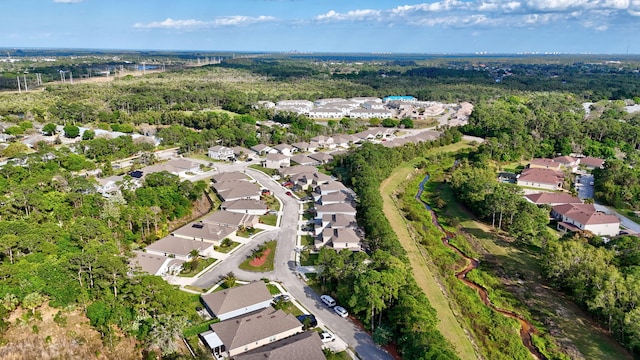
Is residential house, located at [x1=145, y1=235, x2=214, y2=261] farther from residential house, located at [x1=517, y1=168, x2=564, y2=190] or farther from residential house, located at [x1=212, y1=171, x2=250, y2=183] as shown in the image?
residential house, located at [x1=517, y1=168, x2=564, y2=190]

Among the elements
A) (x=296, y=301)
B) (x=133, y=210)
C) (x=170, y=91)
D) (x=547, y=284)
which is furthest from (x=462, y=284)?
(x=170, y=91)

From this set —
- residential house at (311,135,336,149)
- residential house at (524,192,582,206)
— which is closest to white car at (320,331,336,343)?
residential house at (524,192,582,206)

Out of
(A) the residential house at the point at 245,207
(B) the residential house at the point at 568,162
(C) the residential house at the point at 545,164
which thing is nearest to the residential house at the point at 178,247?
(A) the residential house at the point at 245,207

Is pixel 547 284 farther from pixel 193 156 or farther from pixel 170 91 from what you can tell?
pixel 170 91

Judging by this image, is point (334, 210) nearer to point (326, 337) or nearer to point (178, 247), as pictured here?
point (178, 247)

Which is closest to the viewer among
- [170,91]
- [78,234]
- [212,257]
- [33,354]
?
[33,354]

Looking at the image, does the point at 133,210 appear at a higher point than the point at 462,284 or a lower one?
higher
